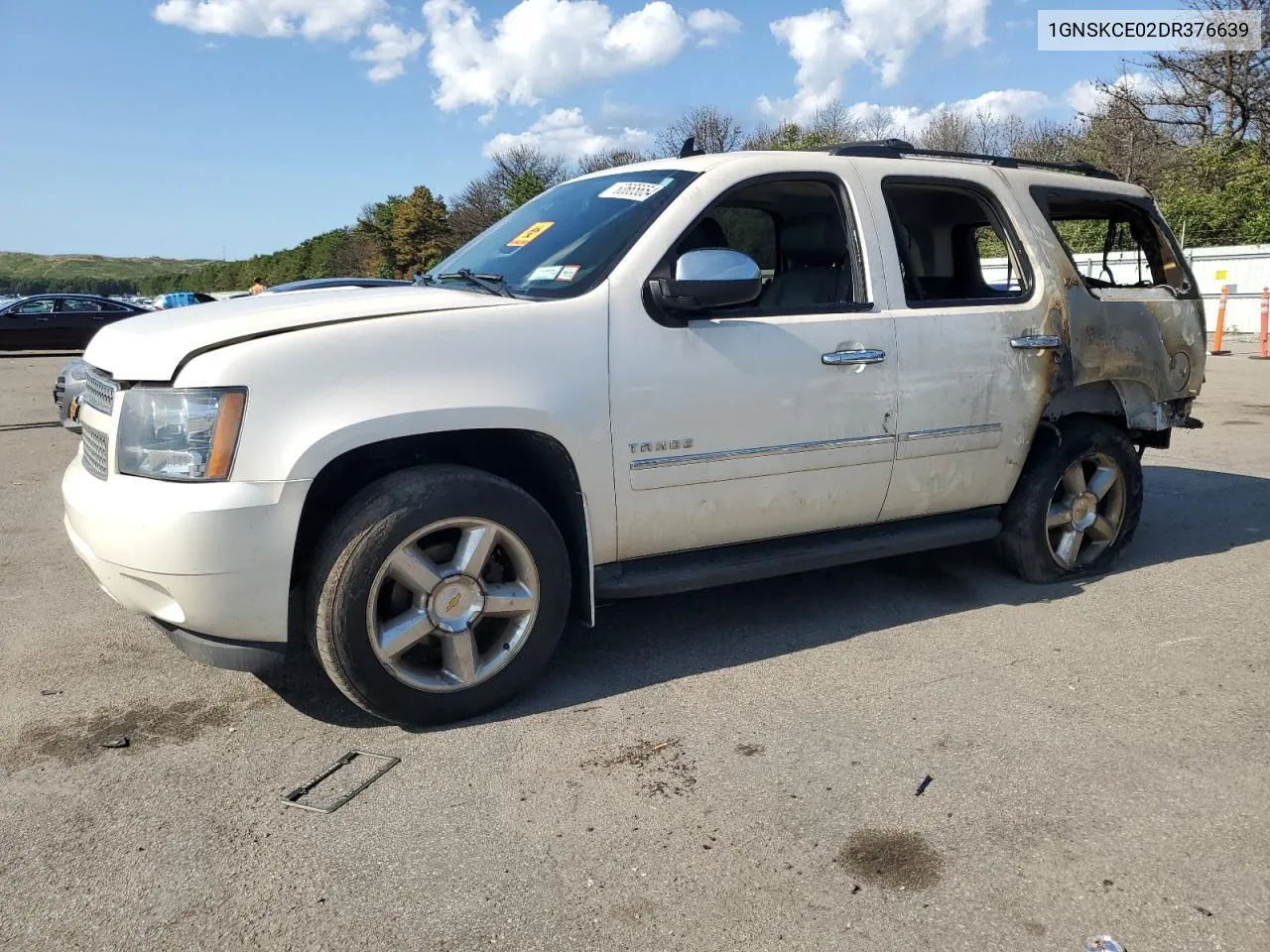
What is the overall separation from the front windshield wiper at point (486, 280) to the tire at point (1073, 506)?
8.31 feet

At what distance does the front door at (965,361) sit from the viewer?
159 inches

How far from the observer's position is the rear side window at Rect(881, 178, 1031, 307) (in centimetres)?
419

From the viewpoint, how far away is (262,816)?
2.75m

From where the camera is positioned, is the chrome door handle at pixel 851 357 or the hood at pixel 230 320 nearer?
the hood at pixel 230 320

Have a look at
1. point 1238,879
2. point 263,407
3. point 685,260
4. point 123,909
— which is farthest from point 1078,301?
point 123,909

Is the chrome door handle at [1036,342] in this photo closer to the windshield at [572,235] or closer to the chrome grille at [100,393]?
the windshield at [572,235]

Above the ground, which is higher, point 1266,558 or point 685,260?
point 685,260

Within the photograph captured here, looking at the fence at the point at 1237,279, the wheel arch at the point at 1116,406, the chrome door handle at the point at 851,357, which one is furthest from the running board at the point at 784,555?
the fence at the point at 1237,279

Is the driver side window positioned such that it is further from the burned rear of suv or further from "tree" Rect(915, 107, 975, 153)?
"tree" Rect(915, 107, 975, 153)

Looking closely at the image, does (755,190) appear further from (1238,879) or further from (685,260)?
(1238,879)

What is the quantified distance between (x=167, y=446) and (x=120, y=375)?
1.06 ft

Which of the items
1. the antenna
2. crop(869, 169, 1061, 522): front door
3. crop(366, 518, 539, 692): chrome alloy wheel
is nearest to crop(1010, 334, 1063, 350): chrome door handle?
crop(869, 169, 1061, 522): front door

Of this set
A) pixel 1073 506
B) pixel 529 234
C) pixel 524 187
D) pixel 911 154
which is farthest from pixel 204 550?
pixel 524 187

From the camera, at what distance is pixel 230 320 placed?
306 cm
